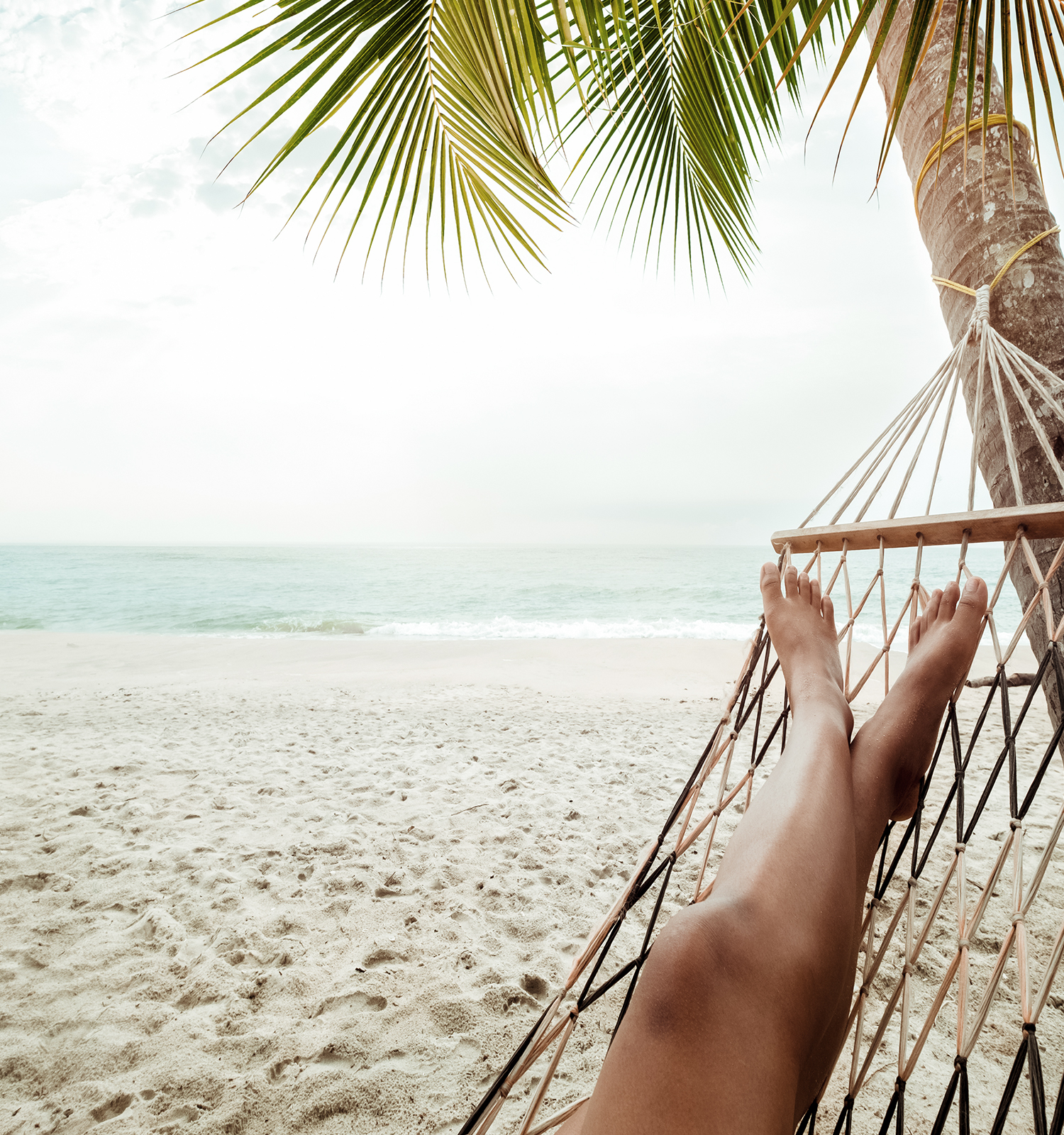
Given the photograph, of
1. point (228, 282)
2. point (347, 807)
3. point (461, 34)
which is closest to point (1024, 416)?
point (461, 34)

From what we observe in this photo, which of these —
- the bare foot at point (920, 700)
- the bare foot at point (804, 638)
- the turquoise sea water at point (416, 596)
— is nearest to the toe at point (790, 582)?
the bare foot at point (804, 638)

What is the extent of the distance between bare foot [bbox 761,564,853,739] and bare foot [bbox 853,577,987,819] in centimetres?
4

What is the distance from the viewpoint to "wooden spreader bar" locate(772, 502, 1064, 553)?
0.83 meters

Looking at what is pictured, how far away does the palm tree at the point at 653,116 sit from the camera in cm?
61

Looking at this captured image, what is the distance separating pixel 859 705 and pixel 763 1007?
3818mm

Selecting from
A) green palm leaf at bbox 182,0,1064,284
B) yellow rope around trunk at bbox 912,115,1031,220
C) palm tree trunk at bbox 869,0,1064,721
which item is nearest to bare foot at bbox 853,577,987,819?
Answer: palm tree trunk at bbox 869,0,1064,721

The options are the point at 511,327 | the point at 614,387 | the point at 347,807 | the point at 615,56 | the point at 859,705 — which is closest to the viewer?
the point at 615,56

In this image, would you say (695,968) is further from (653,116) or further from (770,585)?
(653,116)

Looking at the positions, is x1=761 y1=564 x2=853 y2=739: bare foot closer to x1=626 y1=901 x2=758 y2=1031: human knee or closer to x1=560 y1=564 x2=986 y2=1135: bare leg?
x1=560 y1=564 x2=986 y2=1135: bare leg

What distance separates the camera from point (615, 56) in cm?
109

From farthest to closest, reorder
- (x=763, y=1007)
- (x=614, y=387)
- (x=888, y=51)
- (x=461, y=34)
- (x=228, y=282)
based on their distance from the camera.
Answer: (x=614, y=387) < (x=228, y=282) < (x=888, y=51) < (x=461, y=34) < (x=763, y=1007)

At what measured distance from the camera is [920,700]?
0.81 metres

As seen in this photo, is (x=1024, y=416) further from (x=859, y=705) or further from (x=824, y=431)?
(x=824, y=431)

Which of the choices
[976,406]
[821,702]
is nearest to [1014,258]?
[976,406]
